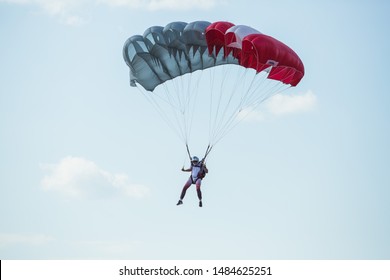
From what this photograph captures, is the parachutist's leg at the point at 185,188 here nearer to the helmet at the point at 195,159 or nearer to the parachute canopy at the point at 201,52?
the helmet at the point at 195,159

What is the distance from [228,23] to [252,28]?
90 cm

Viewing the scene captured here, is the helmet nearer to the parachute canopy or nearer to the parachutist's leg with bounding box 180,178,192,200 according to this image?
the parachutist's leg with bounding box 180,178,192,200

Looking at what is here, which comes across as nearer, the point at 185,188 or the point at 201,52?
the point at 185,188

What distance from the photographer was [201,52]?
39.0m

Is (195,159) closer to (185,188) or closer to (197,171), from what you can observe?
(197,171)

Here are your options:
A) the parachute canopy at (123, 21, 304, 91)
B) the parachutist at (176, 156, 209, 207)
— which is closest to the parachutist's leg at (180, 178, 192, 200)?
the parachutist at (176, 156, 209, 207)

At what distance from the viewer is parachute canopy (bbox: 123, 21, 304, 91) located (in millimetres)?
36969

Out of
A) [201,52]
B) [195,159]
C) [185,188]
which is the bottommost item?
[185,188]

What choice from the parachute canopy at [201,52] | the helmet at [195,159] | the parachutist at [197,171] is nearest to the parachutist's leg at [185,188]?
the parachutist at [197,171]

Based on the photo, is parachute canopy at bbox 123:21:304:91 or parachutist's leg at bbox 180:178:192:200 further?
parachutist's leg at bbox 180:178:192:200

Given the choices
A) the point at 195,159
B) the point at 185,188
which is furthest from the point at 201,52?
the point at 185,188
